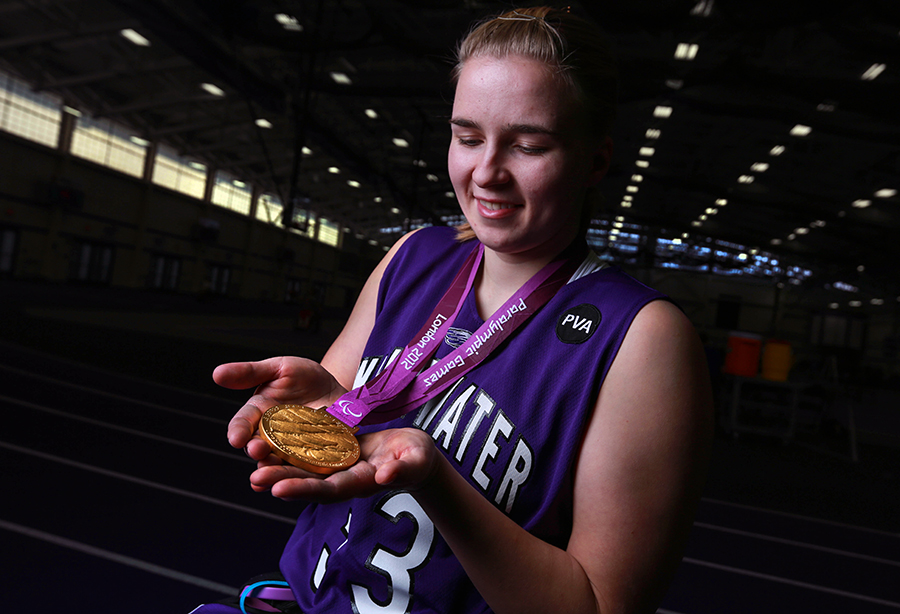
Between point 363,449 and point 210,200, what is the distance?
31579mm

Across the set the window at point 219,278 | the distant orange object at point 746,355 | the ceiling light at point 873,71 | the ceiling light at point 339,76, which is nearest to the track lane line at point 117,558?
the distant orange object at point 746,355

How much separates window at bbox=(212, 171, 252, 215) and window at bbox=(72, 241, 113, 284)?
6.86 meters

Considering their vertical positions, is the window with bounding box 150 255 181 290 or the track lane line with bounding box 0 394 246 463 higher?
the window with bounding box 150 255 181 290

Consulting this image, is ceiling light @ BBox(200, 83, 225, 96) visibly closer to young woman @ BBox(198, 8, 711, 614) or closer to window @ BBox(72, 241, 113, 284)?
window @ BBox(72, 241, 113, 284)

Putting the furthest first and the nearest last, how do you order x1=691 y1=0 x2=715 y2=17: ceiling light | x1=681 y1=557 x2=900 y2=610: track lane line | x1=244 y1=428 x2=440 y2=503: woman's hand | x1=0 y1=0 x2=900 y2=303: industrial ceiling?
x1=0 y1=0 x2=900 y2=303: industrial ceiling < x1=691 y1=0 x2=715 y2=17: ceiling light < x1=681 y1=557 x2=900 y2=610: track lane line < x1=244 y1=428 x2=440 y2=503: woman's hand

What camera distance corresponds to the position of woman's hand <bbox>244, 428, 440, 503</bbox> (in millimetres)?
709

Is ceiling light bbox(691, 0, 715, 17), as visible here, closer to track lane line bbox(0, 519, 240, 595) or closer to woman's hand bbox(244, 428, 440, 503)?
track lane line bbox(0, 519, 240, 595)

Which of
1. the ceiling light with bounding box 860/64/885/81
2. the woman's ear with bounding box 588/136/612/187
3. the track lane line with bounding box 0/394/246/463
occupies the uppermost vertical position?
the ceiling light with bounding box 860/64/885/81

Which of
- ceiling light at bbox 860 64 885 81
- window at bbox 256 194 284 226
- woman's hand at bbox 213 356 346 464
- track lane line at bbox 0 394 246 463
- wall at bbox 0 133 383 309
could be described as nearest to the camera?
woman's hand at bbox 213 356 346 464

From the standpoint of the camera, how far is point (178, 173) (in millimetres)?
27453

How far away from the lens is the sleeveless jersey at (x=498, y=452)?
96 centimetres

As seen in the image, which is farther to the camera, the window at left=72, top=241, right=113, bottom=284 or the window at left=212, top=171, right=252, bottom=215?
the window at left=212, top=171, right=252, bottom=215

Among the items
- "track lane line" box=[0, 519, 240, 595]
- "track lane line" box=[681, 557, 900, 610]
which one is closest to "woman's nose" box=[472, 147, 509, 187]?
"track lane line" box=[0, 519, 240, 595]

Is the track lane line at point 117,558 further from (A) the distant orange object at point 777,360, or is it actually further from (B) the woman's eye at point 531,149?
(A) the distant orange object at point 777,360
